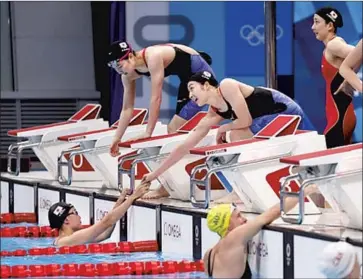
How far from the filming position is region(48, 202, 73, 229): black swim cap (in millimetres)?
7703

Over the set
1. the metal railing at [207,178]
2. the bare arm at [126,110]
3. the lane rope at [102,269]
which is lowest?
the lane rope at [102,269]

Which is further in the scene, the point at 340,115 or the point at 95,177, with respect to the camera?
the point at 95,177

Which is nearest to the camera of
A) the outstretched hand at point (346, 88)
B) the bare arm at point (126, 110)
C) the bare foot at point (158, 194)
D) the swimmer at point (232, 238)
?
the swimmer at point (232, 238)

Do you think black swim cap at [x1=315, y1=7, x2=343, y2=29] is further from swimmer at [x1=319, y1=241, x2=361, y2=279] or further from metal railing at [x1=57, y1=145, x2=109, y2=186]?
metal railing at [x1=57, y1=145, x2=109, y2=186]

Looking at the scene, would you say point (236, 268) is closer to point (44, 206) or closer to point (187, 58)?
point (187, 58)

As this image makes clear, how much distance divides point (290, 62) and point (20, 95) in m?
3.11

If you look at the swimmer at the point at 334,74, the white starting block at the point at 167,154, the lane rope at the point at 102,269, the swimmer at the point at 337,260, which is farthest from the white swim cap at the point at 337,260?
the white starting block at the point at 167,154

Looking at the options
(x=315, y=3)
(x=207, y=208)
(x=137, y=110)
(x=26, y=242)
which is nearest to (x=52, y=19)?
(x=315, y=3)

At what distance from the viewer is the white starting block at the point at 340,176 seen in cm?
586

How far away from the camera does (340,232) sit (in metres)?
5.82

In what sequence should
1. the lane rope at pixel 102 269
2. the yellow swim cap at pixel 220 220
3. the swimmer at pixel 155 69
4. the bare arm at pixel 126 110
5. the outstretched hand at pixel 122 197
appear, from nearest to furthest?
1. the yellow swim cap at pixel 220 220
2. the lane rope at pixel 102 269
3. the outstretched hand at pixel 122 197
4. the swimmer at pixel 155 69
5. the bare arm at pixel 126 110

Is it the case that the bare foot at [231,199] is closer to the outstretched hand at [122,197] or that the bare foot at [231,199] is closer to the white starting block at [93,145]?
the outstretched hand at [122,197]

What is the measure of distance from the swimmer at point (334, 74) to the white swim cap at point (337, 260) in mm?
1779

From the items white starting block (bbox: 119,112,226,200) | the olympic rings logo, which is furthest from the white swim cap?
the olympic rings logo
